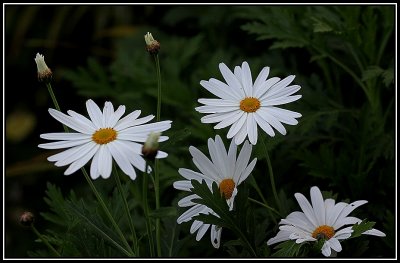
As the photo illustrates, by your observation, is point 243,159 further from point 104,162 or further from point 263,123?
point 104,162

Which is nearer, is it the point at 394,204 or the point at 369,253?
the point at 369,253

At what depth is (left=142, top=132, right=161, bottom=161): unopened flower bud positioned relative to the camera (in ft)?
2.94

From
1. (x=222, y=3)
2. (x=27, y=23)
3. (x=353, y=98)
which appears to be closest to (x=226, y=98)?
(x=353, y=98)

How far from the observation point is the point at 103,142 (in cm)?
98

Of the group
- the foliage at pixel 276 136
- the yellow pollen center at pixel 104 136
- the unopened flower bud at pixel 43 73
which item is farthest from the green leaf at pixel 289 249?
the unopened flower bud at pixel 43 73

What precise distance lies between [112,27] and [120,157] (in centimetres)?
210

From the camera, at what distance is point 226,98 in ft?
3.58

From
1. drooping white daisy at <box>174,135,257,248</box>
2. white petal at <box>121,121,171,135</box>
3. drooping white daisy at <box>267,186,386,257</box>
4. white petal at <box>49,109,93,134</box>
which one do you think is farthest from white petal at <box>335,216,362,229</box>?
white petal at <box>49,109,93,134</box>

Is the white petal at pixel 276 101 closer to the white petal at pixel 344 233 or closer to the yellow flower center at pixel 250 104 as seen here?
the yellow flower center at pixel 250 104

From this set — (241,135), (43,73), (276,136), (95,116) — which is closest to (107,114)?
(95,116)

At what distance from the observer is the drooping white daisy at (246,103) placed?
104 cm

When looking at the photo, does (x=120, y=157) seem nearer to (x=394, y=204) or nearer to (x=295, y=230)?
(x=295, y=230)

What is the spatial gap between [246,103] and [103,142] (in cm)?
25

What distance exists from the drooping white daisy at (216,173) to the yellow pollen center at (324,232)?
149 millimetres
